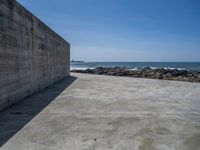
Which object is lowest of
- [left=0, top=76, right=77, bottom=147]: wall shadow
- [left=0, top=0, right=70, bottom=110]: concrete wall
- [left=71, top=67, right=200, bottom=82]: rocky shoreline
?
[left=71, top=67, right=200, bottom=82]: rocky shoreline

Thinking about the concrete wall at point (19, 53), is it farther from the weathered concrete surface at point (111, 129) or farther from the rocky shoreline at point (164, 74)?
the rocky shoreline at point (164, 74)

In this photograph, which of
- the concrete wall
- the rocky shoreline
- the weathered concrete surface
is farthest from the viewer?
the rocky shoreline

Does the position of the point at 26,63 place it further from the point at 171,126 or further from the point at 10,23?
the point at 171,126

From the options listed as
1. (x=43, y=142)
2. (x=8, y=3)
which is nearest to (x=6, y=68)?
(x=8, y=3)

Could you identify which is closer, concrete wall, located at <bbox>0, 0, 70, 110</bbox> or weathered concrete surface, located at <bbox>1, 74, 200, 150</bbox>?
weathered concrete surface, located at <bbox>1, 74, 200, 150</bbox>

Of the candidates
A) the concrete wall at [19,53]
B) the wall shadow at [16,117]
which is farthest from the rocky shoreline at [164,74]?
the wall shadow at [16,117]

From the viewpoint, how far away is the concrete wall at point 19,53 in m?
4.88

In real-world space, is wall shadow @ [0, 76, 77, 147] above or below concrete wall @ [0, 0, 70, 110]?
below

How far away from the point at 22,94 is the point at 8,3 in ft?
7.97

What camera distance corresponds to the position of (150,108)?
5.23 metres

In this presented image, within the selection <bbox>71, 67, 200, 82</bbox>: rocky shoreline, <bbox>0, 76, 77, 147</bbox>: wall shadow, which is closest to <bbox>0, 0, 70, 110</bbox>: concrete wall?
<bbox>0, 76, 77, 147</bbox>: wall shadow

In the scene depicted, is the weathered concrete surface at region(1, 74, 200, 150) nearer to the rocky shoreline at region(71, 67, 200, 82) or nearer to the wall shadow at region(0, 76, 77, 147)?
the wall shadow at region(0, 76, 77, 147)

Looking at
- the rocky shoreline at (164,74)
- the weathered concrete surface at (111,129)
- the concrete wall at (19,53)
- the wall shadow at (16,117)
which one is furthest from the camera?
the rocky shoreline at (164,74)

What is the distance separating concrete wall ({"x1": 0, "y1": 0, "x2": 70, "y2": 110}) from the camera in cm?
488
